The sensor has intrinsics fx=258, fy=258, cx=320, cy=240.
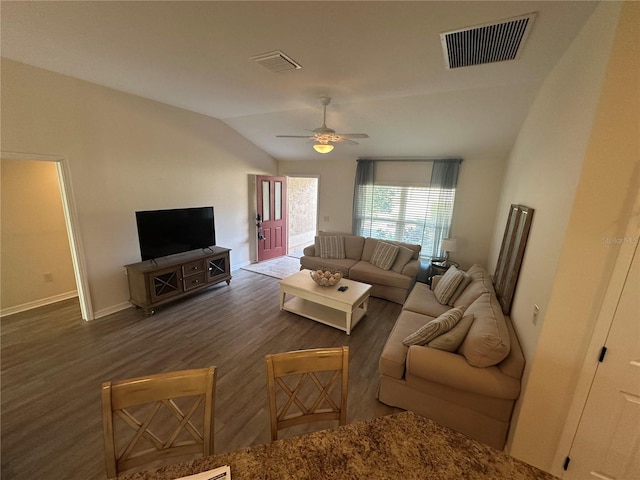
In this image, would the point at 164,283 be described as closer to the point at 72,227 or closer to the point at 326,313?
the point at 72,227

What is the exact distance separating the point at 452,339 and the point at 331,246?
10.6ft

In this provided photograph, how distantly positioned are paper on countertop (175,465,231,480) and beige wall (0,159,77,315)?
177 inches

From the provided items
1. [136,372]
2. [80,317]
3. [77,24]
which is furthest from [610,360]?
[80,317]

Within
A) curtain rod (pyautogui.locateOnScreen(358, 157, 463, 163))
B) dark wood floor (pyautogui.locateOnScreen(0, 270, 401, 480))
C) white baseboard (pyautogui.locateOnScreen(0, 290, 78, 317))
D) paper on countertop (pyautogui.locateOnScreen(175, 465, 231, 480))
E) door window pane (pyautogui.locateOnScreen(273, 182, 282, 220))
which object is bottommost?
dark wood floor (pyautogui.locateOnScreen(0, 270, 401, 480))

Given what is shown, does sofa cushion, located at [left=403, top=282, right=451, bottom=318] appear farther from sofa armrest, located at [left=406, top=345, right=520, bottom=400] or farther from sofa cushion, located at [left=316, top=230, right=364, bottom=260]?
sofa cushion, located at [left=316, top=230, right=364, bottom=260]

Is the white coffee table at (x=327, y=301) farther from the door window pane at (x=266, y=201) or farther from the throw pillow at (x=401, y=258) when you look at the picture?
the door window pane at (x=266, y=201)

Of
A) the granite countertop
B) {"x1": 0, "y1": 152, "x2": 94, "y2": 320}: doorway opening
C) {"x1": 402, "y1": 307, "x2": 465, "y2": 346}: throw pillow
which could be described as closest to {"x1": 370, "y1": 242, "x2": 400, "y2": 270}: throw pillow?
{"x1": 402, "y1": 307, "x2": 465, "y2": 346}: throw pillow

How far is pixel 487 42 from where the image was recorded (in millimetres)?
1982

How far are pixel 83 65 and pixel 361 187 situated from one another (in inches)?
175

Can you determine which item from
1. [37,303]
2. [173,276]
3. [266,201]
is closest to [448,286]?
[173,276]

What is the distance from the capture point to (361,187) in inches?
218

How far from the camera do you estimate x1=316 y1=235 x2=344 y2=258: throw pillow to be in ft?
16.7

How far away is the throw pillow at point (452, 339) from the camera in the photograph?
2.08 meters

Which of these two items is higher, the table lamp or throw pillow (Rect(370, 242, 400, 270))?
the table lamp
